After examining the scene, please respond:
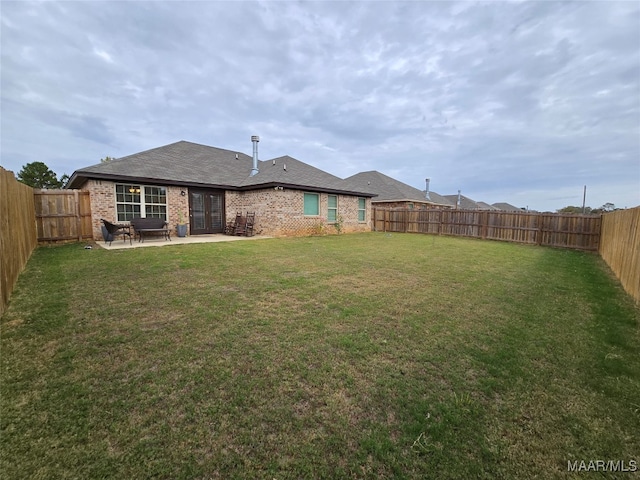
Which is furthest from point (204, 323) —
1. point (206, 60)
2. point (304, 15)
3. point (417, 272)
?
point (206, 60)

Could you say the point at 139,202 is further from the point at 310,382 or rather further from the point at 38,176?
the point at 38,176

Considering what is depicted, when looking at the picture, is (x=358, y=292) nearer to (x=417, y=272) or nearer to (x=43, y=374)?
(x=417, y=272)

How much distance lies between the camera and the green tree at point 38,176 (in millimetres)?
28219

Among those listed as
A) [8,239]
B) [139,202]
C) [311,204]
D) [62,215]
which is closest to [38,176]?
[139,202]

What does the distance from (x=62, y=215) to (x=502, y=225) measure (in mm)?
20127

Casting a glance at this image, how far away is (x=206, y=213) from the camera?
13766 millimetres

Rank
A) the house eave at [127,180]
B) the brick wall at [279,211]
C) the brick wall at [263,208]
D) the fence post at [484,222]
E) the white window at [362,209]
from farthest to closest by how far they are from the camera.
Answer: the white window at [362,209]
the fence post at [484,222]
the brick wall at [279,211]
the brick wall at [263,208]
the house eave at [127,180]

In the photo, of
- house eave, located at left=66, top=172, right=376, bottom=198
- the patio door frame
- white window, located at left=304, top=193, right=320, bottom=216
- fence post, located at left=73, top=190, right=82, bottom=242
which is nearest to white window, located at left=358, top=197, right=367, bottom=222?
house eave, located at left=66, top=172, right=376, bottom=198

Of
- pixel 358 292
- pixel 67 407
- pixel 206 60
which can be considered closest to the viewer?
pixel 67 407

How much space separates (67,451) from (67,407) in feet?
1.66

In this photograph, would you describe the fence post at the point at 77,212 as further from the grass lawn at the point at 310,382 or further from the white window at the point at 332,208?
the white window at the point at 332,208

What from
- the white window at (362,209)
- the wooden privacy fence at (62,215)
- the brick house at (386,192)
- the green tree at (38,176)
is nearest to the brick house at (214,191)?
the white window at (362,209)

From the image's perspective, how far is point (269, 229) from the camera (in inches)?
549

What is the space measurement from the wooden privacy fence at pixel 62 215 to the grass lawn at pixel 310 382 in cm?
609
